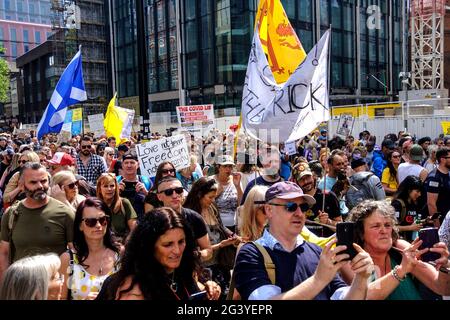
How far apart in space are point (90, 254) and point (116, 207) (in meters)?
1.51

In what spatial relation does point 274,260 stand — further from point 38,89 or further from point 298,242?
point 38,89

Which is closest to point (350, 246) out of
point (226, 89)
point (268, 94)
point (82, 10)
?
point (268, 94)

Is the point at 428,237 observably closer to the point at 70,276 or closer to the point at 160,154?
the point at 70,276

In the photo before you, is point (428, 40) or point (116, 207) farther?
point (428, 40)

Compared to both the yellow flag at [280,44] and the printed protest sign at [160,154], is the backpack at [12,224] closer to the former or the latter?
the printed protest sign at [160,154]

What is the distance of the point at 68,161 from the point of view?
22.4 ft

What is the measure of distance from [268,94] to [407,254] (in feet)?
15.0

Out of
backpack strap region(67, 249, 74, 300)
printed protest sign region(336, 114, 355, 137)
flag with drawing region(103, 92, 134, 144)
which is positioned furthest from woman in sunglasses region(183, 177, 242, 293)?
printed protest sign region(336, 114, 355, 137)

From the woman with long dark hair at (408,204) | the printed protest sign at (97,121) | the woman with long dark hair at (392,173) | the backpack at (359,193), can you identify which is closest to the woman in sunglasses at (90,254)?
the backpack at (359,193)

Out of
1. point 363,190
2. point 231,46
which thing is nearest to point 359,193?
point 363,190

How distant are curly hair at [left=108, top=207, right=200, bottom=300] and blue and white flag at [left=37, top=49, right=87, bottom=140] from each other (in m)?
8.22

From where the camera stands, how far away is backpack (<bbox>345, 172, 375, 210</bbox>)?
577 cm

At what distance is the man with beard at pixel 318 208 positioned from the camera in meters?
5.04

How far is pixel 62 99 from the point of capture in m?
10.6
